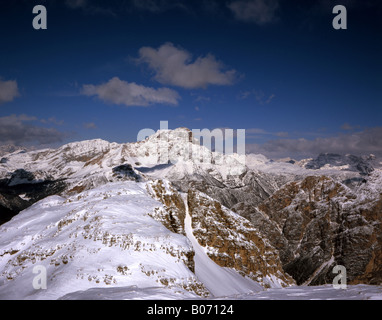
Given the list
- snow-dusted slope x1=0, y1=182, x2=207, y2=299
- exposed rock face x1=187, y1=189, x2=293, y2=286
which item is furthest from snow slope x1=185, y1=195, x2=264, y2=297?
snow-dusted slope x1=0, y1=182, x2=207, y2=299

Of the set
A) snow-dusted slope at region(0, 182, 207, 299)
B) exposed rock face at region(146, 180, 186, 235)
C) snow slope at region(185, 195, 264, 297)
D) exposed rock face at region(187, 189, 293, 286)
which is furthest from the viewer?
exposed rock face at region(187, 189, 293, 286)

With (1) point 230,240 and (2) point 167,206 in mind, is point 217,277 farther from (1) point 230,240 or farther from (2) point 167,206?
(2) point 167,206

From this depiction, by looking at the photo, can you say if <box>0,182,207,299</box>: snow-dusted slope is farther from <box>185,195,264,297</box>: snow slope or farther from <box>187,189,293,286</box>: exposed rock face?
<box>187,189,293,286</box>: exposed rock face

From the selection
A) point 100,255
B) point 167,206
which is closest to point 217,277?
point 167,206

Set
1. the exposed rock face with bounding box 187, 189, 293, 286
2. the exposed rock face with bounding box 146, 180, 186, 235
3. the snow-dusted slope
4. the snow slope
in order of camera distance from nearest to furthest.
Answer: the snow-dusted slope
the exposed rock face with bounding box 146, 180, 186, 235
the snow slope
the exposed rock face with bounding box 187, 189, 293, 286

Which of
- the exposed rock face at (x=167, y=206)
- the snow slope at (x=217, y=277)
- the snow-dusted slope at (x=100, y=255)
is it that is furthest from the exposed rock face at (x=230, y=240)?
the snow-dusted slope at (x=100, y=255)

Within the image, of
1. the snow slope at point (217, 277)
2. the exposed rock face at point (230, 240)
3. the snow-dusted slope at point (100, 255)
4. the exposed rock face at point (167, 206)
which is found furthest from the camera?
the exposed rock face at point (230, 240)

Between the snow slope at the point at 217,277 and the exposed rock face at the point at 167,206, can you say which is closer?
the exposed rock face at the point at 167,206

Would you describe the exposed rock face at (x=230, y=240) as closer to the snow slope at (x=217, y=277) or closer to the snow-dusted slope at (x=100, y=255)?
the snow slope at (x=217, y=277)
